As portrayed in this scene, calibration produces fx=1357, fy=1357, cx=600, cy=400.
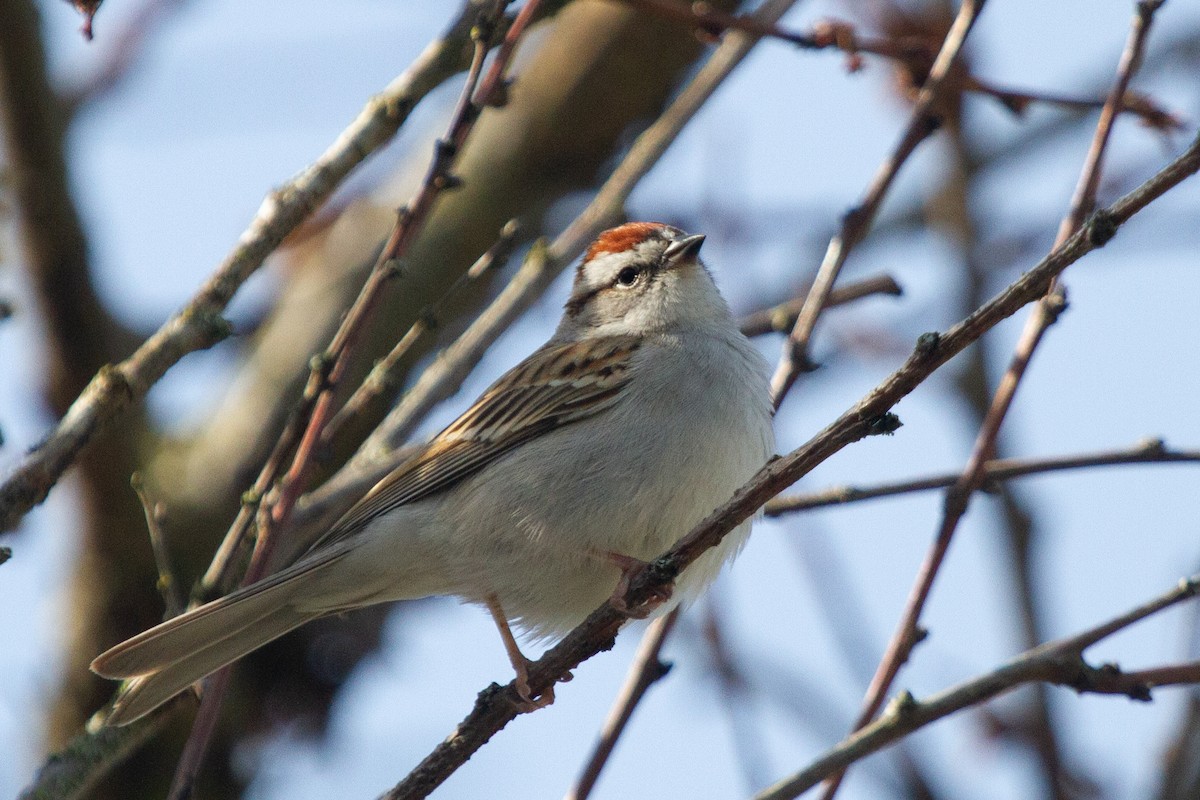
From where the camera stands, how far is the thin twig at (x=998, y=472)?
3.24m

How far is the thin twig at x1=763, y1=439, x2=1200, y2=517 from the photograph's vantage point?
127 inches

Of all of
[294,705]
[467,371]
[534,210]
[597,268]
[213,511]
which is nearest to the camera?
[467,371]

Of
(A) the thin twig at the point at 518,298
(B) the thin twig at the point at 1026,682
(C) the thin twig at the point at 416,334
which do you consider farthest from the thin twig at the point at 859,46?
(B) the thin twig at the point at 1026,682

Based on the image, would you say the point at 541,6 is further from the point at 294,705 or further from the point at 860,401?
the point at 294,705

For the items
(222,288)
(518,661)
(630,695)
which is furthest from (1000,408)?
(222,288)

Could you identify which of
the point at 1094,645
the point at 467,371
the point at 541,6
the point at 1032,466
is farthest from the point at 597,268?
the point at 1094,645

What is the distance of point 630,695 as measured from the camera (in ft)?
11.1

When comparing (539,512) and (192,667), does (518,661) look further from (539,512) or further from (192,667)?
(192,667)

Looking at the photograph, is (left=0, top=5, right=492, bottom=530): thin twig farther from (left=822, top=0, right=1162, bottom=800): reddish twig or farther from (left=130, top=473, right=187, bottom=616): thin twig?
(left=822, top=0, right=1162, bottom=800): reddish twig

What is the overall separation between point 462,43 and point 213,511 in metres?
3.26

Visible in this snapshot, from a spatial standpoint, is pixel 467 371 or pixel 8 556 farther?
pixel 467 371

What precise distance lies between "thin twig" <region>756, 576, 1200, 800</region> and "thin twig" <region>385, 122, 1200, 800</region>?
508mm

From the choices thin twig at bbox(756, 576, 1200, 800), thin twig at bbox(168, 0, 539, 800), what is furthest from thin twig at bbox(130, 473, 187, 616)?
thin twig at bbox(756, 576, 1200, 800)

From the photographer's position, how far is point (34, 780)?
3.08 meters
